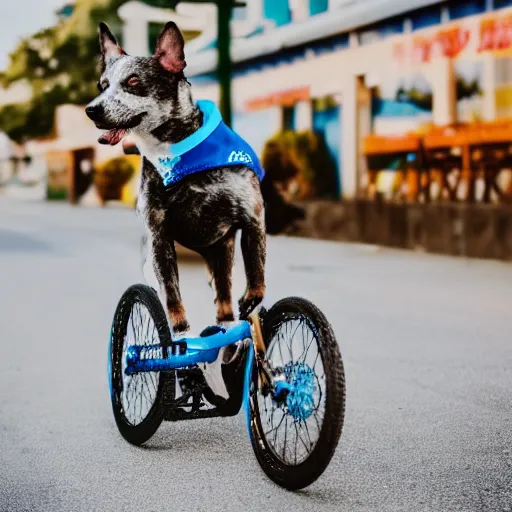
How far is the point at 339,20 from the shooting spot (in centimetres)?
2686

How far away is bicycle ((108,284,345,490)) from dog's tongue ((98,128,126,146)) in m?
0.88

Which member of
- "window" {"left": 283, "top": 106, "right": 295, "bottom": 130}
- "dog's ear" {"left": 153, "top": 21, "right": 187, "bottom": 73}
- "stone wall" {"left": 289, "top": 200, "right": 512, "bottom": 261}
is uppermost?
"window" {"left": 283, "top": 106, "right": 295, "bottom": 130}

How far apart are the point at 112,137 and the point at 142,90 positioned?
0.73 ft

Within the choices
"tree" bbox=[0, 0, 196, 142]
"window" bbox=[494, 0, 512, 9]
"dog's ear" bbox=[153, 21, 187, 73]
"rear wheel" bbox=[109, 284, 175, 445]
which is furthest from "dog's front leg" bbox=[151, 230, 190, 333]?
"tree" bbox=[0, 0, 196, 142]

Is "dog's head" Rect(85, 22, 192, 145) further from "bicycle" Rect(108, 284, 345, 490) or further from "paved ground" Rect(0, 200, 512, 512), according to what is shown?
"paved ground" Rect(0, 200, 512, 512)

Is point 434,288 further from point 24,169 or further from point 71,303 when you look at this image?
point 24,169

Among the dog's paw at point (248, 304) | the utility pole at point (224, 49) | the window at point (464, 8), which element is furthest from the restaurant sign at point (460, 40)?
the dog's paw at point (248, 304)

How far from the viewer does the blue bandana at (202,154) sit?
4.97m

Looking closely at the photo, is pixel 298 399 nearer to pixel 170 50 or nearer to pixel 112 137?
pixel 112 137

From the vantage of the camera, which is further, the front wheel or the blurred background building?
the blurred background building

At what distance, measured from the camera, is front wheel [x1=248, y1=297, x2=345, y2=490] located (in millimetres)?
4578

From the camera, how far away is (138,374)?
5906 mm

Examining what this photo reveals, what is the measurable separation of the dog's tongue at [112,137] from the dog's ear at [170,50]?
315 millimetres

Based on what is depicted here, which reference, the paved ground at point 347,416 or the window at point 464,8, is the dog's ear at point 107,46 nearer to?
the paved ground at point 347,416
